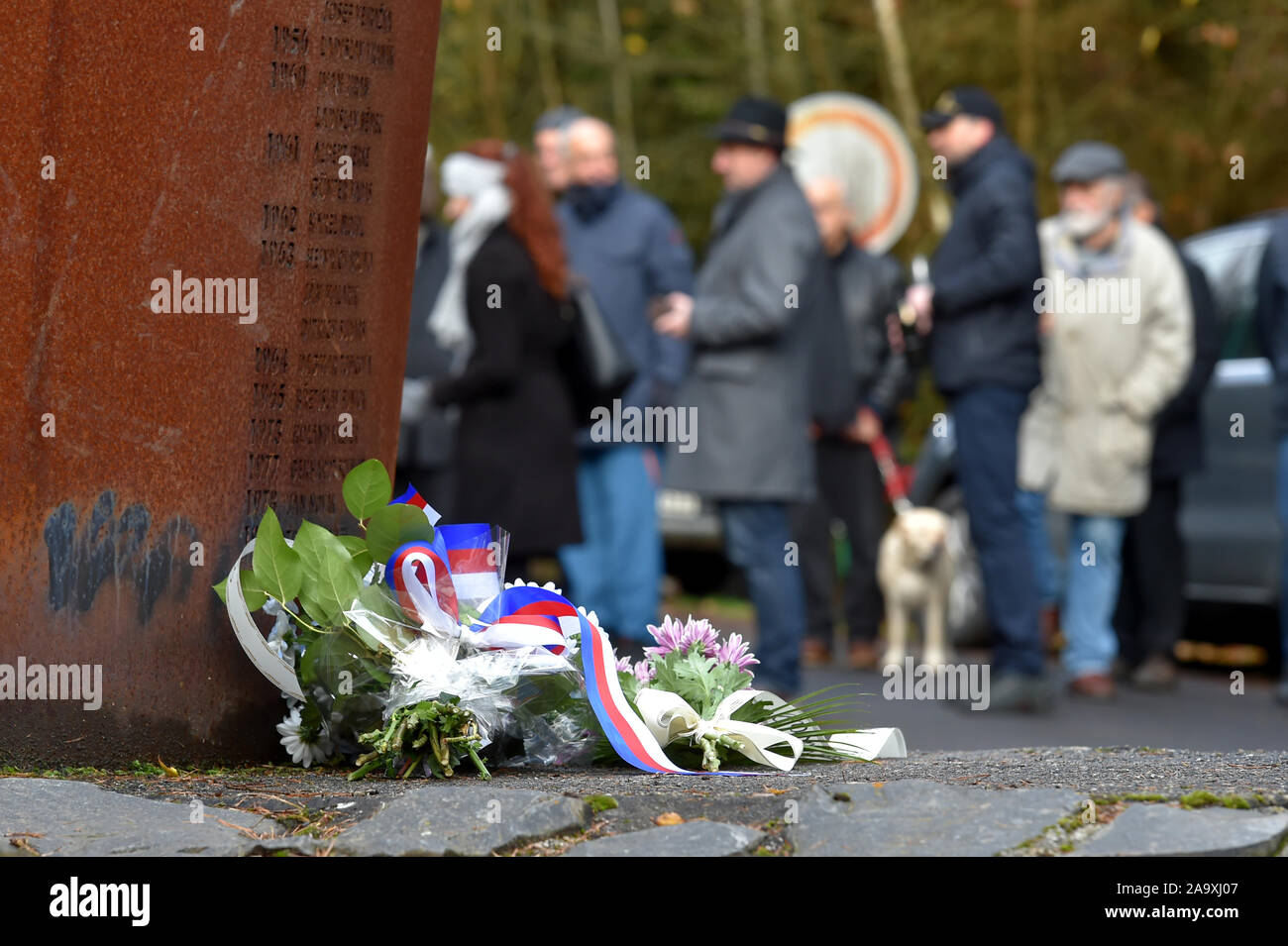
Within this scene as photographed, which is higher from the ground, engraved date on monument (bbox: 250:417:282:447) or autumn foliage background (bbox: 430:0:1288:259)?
autumn foliage background (bbox: 430:0:1288:259)

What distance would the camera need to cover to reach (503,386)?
6.84m

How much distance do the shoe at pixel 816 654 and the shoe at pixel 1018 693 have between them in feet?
7.24

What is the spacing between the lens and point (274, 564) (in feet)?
11.8

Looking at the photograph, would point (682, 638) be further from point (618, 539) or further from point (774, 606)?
point (618, 539)

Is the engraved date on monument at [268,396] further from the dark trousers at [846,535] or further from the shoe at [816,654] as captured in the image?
the dark trousers at [846,535]

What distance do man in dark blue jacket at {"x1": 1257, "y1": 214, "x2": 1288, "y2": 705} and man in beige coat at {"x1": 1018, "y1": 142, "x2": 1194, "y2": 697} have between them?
0.38 metres

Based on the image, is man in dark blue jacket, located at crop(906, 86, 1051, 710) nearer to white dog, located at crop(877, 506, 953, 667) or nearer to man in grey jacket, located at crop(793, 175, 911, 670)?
white dog, located at crop(877, 506, 953, 667)

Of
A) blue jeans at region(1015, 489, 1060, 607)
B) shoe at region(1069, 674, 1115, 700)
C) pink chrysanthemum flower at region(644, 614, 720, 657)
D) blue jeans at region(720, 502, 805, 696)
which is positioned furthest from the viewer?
blue jeans at region(1015, 489, 1060, 607)

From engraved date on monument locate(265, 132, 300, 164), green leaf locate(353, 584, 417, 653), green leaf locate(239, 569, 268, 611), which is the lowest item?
green leaf locate(353, 584, 417, 653)

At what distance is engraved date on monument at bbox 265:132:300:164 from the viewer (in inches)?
148

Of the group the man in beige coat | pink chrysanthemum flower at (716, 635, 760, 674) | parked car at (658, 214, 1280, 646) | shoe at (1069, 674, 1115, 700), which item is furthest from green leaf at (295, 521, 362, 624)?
shoe at (1069, 674, 1115, 700)

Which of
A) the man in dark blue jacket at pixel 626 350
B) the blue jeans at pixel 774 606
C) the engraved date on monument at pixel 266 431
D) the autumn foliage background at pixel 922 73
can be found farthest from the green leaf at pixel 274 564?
the autumn foliage background at pixel 922 73

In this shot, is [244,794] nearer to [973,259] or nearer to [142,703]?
[142,703]

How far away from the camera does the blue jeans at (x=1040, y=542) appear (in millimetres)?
8594
